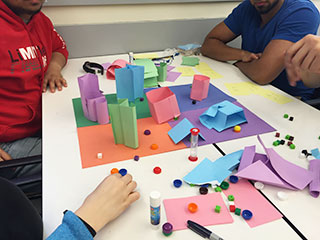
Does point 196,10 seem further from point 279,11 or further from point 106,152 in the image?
point 106,152

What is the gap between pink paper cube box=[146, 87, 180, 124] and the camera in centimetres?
94

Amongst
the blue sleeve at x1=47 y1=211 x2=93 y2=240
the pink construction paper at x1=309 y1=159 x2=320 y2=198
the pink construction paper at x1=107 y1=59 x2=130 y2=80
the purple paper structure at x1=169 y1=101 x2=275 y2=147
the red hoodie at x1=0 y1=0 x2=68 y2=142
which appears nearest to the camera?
the blue sleeve at x1=47 y1=211 x2=93 y2=240

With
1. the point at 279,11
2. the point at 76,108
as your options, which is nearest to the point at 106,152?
the point at 76,108

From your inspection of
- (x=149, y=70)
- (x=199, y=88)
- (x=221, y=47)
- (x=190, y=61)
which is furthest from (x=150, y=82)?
(x=221, y=47)

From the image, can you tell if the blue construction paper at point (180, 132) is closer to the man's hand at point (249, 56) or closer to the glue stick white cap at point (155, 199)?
the glue stick white cap at point (155, 199)

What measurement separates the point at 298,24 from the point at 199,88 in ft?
2.03

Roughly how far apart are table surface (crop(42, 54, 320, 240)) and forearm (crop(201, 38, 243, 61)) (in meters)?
0.47

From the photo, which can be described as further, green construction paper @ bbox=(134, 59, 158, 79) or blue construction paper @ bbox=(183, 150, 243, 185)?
green construction paper @ bbox=(134, 59, 158, 79)

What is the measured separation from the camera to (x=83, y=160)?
77 cm

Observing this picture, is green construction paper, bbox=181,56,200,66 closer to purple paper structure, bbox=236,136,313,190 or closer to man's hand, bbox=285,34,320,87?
man's hand, bbox=285,34,320,87

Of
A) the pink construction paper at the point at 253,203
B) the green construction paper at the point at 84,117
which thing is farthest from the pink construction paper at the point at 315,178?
the green construction paper at the point at 84,117

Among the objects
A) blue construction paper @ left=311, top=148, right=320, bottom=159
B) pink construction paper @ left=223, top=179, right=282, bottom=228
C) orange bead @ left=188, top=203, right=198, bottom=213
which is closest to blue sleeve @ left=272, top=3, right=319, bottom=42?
blue construction paper @ left=311, top=148, right=320, bottom=159

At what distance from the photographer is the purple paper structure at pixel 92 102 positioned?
0.93 metres

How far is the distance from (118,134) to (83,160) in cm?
14
